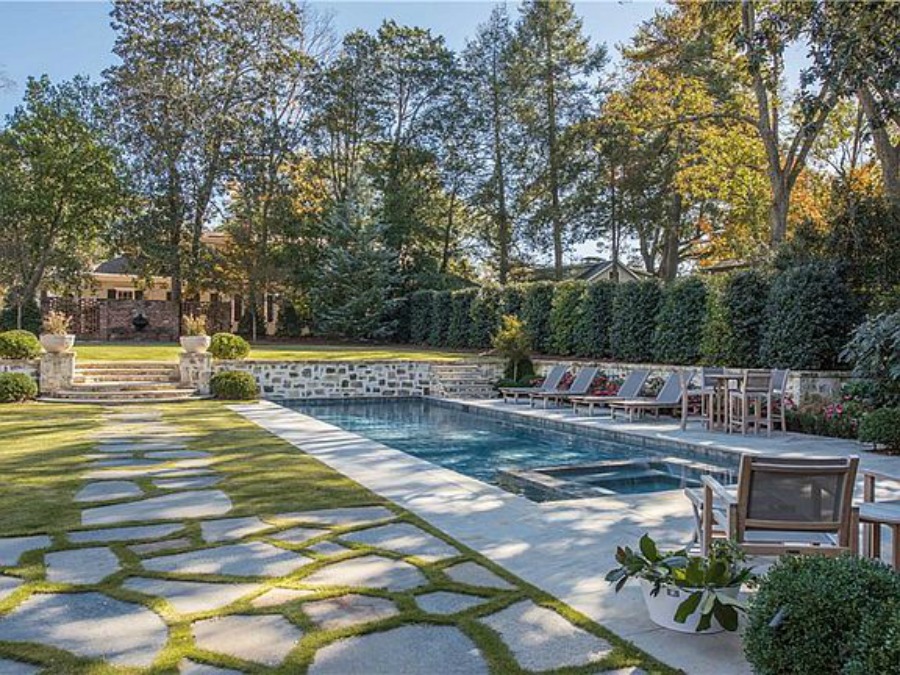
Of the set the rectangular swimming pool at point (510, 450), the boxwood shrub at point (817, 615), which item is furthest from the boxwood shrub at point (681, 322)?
the boxwood shrub at point (817, 615)

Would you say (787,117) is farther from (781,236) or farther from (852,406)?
(852,406)

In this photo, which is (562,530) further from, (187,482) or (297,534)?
(187,482)

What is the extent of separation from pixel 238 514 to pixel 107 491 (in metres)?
1.40

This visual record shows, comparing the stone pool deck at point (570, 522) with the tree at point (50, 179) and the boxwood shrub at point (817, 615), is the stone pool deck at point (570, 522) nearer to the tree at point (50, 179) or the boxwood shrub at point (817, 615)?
the boxwood shrub at point (817, 615)

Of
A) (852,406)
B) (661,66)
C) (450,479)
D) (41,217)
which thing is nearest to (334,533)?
(450,479)

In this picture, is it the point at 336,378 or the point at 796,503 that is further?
the point at 336,378

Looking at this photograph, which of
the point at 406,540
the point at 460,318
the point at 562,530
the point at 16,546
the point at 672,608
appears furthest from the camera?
the point at 460,318

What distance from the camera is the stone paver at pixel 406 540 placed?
4.29 m

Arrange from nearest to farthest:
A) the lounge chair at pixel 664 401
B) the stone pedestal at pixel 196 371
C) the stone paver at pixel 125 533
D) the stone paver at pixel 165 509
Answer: the stone paver at pixel 125 533 < the stone paver at pixel 165 509 < the lounge chair at pixel 664 401 < the stone pedestal at pixel 196 371

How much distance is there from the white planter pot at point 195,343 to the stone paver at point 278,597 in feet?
38.9

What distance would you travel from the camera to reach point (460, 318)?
2266cm

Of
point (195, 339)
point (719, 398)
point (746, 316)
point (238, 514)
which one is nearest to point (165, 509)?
point (238, 514)

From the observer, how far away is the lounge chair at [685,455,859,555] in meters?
3.53

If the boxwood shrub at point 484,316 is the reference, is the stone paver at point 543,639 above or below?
below
